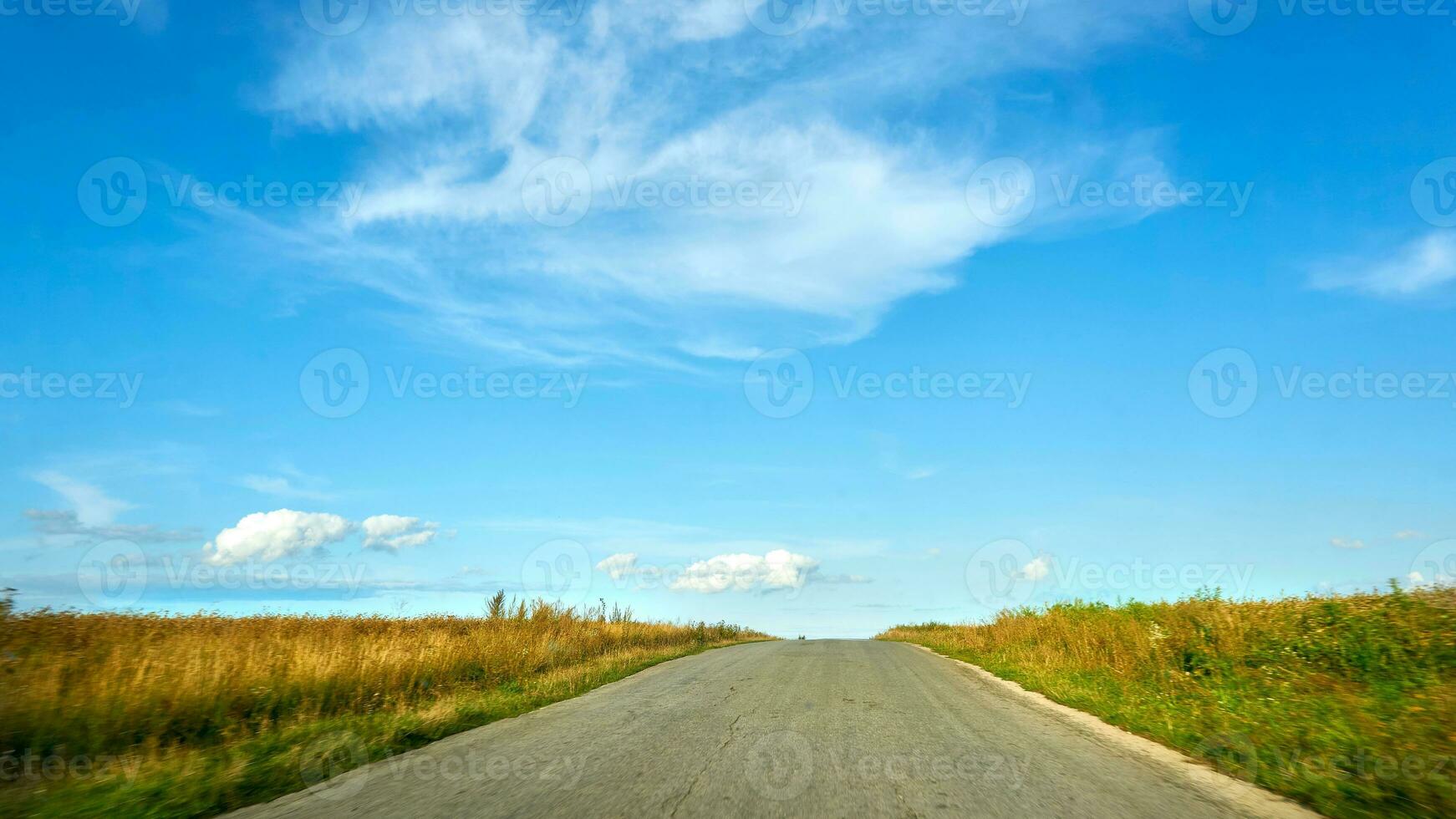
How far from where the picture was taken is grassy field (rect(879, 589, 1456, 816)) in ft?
21.6

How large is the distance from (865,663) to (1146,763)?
11.3 meters

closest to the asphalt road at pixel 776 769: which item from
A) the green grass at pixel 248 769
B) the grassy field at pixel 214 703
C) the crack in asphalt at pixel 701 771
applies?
the crack in asphalt at pixel 701 771

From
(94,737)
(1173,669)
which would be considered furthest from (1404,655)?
(94,737)

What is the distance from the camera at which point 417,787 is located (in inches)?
235

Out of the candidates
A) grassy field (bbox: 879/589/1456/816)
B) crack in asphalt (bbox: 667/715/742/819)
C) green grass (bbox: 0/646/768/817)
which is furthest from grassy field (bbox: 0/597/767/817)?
grassy field (bbox: 879/589/1456/816)

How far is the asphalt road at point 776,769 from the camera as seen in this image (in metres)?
5.39

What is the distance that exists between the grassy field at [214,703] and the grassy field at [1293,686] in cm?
819

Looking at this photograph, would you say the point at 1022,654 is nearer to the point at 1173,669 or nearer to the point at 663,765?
the point at 1173,669

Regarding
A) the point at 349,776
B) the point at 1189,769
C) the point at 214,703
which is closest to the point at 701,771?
the point at 349,776

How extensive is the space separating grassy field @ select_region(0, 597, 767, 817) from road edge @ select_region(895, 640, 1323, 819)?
7235 mm

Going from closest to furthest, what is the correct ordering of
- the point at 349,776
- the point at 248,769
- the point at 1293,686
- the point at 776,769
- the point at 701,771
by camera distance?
1. the point at 701,771
2. the point at 776,769
3. the point at 349,776
4. the point at 248,769
5. the point at 1293,686

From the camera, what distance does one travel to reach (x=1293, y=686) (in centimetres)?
1113

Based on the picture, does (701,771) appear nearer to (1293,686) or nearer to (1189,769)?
(1189,769)

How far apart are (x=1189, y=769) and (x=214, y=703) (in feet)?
36.2
